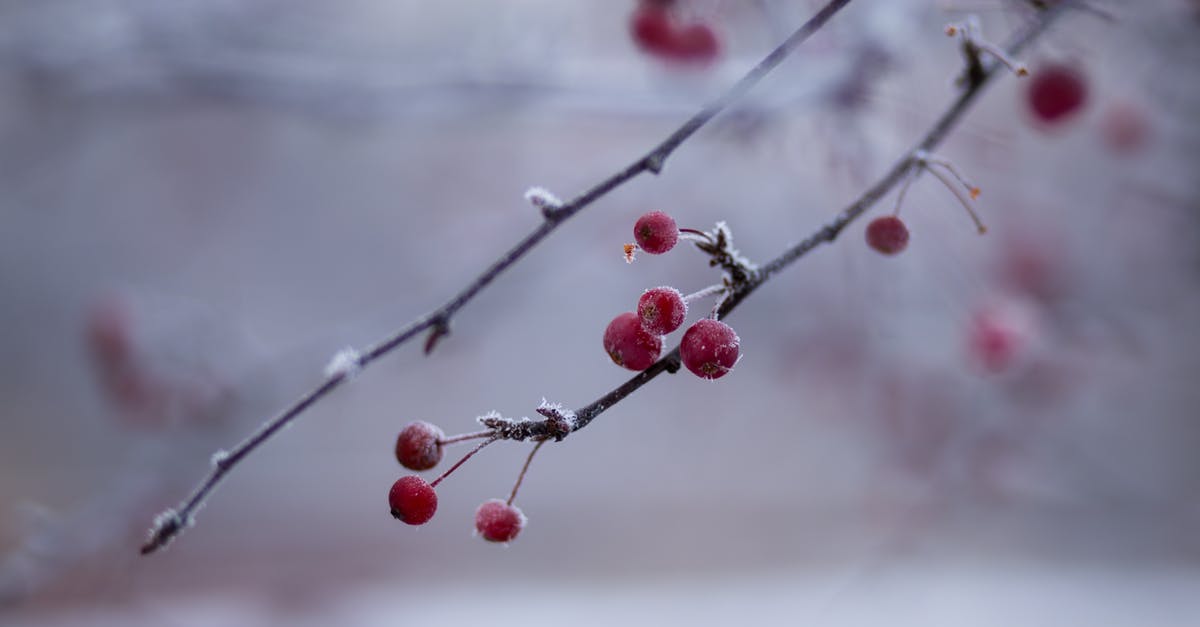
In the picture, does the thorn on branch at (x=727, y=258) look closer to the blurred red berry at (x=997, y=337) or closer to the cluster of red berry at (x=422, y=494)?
the cluster of red berry at (x=422, y=494)

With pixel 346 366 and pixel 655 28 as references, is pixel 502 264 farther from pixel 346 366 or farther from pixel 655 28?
pixel 655 28

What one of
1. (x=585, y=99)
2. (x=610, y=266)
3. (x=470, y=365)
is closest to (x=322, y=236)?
(x=470, y=365)

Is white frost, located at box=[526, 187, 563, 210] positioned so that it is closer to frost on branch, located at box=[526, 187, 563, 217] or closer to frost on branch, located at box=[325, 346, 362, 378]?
frost on branch, located at box=[526, 187, 563, 217]

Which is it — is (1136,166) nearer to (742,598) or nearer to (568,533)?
(742,598)

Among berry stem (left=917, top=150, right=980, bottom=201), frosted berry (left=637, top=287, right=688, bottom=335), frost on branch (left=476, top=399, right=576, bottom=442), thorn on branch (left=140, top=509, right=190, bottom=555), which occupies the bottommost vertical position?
thorn on branch (left=140, top=509, right=190, bottom=555)

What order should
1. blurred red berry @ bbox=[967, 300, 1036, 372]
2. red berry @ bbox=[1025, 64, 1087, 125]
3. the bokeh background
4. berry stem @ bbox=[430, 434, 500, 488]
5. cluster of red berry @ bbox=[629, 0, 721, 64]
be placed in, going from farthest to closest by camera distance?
the bokeh background, blurred red berry @ bbox=[967, 300, 1036, 372], cluster of red berry @ bbox=[629, 0, 721, 64], red berry @ bbox=[1025, 64, 1087, 125], berry stem @ bbox=[430, 434, 500, 488]

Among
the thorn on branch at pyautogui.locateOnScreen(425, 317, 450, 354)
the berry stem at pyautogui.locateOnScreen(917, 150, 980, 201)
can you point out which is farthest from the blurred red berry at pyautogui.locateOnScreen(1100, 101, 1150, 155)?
the thorn on branch at pyautogui.locateOnScreen(425, 317, 450, 354)

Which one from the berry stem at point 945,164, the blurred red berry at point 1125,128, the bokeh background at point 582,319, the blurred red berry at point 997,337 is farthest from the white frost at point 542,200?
the blurred red berry at point 1125,128
